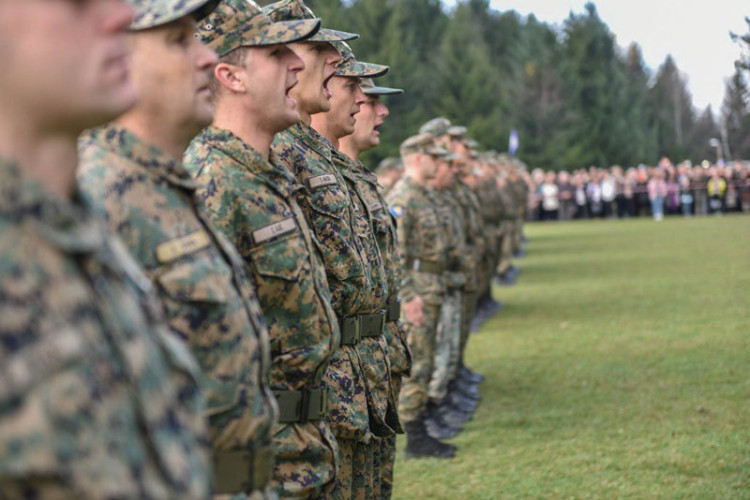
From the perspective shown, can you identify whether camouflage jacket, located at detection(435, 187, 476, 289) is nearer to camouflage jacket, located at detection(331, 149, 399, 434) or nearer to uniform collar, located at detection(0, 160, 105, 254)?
camouflage jacket, located at detection(331, 149, 399, 434)

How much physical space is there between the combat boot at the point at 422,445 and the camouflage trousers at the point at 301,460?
4.36 meters

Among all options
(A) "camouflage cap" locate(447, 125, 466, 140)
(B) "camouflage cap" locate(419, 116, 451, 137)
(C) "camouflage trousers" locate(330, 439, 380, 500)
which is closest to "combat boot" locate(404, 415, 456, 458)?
(C) "camouflage trousers" locate(330, 439, 380, 500)

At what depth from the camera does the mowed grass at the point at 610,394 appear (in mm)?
6922

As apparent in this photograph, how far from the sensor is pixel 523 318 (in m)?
14.9

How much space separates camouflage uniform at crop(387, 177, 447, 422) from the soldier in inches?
157

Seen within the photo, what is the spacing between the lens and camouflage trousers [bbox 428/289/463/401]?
9250 mm

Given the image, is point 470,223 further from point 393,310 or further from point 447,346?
point 393,310

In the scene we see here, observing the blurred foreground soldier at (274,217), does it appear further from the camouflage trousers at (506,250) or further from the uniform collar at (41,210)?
the camouflage trousers at (506,250)

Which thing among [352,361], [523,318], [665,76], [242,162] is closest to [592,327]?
[523,318]

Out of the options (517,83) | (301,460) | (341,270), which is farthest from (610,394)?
(517,83)

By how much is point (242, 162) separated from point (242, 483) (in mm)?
1193

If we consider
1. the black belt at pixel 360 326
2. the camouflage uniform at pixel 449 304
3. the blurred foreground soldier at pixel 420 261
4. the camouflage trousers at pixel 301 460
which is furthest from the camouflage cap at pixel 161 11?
the camouflage uniform at pixel 449 304

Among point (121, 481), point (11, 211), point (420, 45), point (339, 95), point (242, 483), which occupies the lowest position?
point (242, 483)

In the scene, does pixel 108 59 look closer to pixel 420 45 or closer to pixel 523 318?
pixel 523 318
